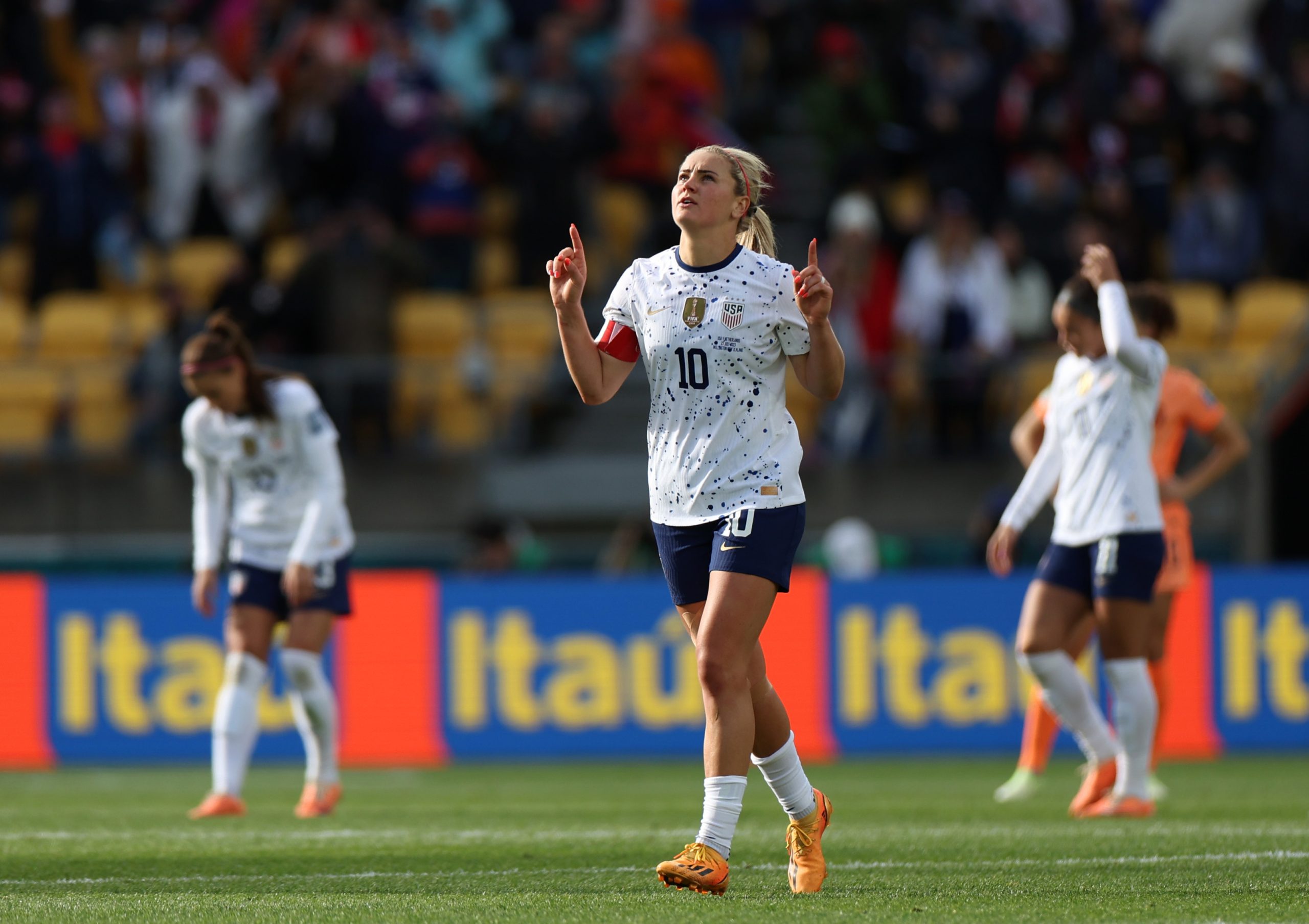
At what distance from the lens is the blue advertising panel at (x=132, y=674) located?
13195 millimetres

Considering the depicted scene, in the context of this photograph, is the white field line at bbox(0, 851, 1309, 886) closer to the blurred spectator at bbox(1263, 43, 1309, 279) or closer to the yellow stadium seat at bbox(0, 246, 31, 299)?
the blurred spectator at bbox(1263, 43, 1309, 279)

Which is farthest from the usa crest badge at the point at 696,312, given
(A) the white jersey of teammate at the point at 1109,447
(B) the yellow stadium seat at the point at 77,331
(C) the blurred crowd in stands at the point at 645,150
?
(B) the yellow stadium seat at the point at 77,331

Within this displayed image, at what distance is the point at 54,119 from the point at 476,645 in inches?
A: 288

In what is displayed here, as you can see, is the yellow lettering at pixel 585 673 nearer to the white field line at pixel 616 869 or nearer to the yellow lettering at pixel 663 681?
the yellow lettering at pixel 663 681

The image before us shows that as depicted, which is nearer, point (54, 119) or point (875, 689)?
point (875, 689)

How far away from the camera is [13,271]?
17.7 meters

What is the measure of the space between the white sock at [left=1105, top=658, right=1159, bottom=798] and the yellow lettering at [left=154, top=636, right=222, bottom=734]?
22.7 feet

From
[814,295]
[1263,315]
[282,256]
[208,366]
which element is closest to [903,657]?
[1263,315]

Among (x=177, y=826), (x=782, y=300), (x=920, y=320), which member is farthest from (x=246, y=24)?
(x=782, y=300)

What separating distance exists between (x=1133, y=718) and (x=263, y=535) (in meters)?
3.81

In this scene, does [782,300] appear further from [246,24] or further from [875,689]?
[246,24]

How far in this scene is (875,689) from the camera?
13086 mm

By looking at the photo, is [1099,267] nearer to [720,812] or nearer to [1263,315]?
[720,812]

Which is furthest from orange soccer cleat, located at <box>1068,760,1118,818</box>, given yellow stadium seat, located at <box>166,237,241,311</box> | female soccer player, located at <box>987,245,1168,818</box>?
yellow stadium seat, located at <box>166,237,241,311</box>
